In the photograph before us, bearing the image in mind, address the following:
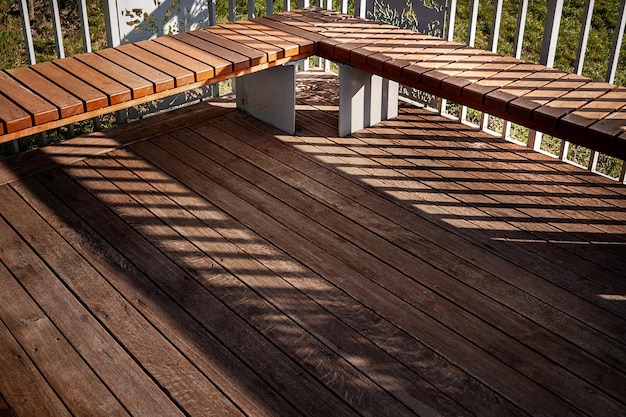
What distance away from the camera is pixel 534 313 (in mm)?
2875

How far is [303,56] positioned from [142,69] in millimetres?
929

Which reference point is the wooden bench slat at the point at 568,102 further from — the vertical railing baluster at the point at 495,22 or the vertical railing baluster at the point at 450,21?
the vertical railing baluster at the point at 450,21

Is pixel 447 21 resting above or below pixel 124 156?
above

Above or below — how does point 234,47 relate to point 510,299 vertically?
above

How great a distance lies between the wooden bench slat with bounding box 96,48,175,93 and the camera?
138 inches

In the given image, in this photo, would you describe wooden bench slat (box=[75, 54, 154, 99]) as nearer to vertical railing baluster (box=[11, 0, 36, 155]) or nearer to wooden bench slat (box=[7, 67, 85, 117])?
wooden bench slat (box=[7, 67, 85, 117])

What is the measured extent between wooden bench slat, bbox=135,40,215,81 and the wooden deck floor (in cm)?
53

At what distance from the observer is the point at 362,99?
429 centimetres

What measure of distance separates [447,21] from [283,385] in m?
2.64

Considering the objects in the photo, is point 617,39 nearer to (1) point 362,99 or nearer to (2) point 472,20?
(2) point 472,20

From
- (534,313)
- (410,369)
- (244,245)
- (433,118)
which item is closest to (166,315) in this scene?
(244,245)

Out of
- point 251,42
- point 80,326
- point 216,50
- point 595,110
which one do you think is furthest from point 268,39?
point 80,326

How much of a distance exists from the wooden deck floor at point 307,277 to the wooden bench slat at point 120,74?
1.78ft

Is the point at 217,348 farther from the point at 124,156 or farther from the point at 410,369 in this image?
the point at 124,156
